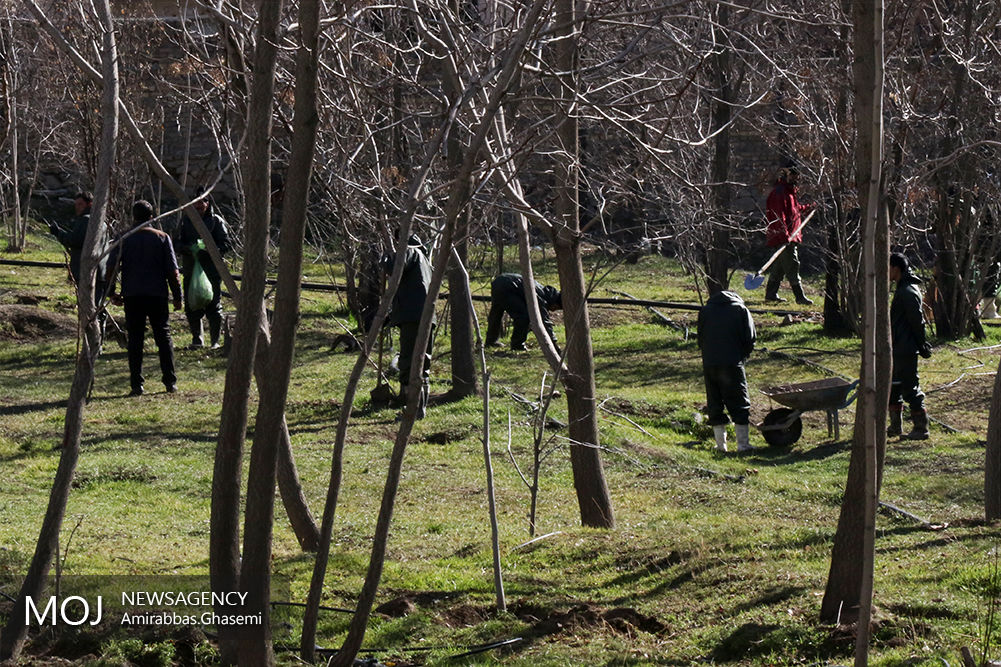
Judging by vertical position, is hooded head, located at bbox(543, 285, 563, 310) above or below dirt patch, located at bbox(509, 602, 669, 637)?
above

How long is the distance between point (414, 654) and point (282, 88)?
13.7 feet

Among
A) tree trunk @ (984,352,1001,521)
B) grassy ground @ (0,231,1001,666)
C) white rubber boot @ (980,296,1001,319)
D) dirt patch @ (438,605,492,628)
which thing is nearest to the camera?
grassy ground @ (0,231,1001,666)

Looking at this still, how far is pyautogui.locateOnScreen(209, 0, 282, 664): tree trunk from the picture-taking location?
14.1ft

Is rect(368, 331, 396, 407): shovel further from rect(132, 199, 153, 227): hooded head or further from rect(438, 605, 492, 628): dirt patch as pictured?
rect(438, 605, 492, 628): dirt patch

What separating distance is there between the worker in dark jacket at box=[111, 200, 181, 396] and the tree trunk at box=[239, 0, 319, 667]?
27.3 ft

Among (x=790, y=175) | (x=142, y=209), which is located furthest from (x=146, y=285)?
(x=790, y=175)

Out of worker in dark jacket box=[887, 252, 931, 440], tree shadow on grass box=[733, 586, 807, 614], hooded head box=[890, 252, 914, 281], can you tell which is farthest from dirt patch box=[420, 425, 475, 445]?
tree shadow on grass box=[733, 586, 807, 614]

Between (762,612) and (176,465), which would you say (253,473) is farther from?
(176,465)

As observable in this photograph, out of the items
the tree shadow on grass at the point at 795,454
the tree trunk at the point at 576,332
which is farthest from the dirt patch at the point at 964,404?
the tree trunk at the point at 576,332

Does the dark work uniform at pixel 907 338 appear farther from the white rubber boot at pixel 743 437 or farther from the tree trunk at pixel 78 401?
the tree trunk at pixel 78 401

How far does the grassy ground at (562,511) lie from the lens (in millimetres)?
5594

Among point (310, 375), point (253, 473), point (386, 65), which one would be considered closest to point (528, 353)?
point (310, 375)

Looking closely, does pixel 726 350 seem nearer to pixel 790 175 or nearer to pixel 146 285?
pixel 146 285

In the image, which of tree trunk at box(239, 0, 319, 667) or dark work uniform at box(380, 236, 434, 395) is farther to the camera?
dark work uniform at box(380, 236, 434, 395)
